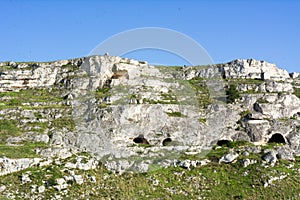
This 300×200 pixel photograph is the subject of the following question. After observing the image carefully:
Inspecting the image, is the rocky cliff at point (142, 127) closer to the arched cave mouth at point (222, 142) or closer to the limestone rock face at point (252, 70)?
the limestone rock face at point (252, 70)

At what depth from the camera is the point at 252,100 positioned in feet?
Answer: 208

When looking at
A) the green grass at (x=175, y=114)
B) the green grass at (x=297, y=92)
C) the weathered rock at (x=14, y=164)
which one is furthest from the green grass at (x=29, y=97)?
the green grass at (x=297, y=92)

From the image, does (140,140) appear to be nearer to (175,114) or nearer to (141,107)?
(141,107)

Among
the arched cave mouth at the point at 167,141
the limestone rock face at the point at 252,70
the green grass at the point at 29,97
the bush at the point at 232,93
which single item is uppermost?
the limestone rock face at the point at 252,70

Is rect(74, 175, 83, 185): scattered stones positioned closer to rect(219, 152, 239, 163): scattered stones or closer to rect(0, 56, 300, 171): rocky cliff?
rect(0, 56, 300, 171): rocky cliff

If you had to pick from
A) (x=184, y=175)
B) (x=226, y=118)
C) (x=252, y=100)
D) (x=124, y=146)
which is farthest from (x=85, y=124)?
(x=252, y=100)

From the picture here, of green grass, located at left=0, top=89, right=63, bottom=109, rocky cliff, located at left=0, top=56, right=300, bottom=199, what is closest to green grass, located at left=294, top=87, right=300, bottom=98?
rocky cliff, located at left=0, top=56, right=300, bottom=199

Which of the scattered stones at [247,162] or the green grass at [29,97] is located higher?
the green grass at [29,97]

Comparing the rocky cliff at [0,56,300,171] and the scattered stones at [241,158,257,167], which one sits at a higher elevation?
the rocky cliff at [0,56,300,171]

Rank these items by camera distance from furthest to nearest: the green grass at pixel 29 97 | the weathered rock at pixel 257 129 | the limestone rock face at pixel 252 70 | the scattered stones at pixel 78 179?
the limestone rock face at pixel 252 70, the green grass at pixel 29 97, the weathered rock at pixel 257 129, the scattered stones at pixel 78 179

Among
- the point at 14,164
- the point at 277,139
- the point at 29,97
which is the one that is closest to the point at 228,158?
the point at 277,139

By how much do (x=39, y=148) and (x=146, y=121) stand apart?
15.1 m

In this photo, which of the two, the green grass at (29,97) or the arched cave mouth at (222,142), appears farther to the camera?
the green grass at (29,97)

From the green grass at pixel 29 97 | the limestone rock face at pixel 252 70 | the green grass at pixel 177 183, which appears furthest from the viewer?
the limestone rock face at pixel 252 70
